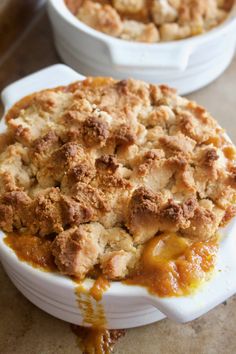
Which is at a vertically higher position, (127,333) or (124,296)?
(124,296)

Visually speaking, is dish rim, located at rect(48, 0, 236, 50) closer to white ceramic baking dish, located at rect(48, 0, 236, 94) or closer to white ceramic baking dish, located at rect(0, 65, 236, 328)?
white ceramic baking dish, located at rect(48, 0, 236, 94)

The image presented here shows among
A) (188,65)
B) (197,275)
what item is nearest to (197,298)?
(197,275)

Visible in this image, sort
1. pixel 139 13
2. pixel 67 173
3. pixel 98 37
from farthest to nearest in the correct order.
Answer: pixel 139 13 → pixel 98 37 → pixel 67 173

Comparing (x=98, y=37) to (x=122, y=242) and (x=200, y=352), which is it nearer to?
(x=122, y=242)

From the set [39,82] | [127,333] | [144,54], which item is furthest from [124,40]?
[127,333]

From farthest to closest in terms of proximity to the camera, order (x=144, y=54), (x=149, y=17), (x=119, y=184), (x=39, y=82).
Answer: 1. (x=149, y=17)
2. (x=144, y=54)
3. (x=39, y=82)
4. (x=119, y=184)

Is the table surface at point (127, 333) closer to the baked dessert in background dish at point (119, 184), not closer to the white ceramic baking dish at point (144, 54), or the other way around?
the baked dessert in background dish at point (119, 184)

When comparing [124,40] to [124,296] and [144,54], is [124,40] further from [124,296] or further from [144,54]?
[124,296]

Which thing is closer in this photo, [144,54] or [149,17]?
[144,54]
